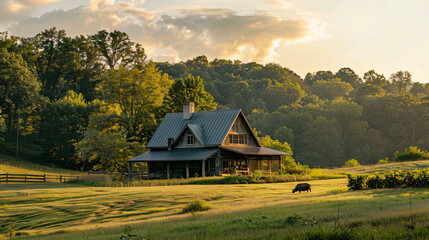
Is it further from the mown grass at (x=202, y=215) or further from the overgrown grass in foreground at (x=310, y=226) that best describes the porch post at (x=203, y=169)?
the overgrown grass in foreground at (x=310, y=226)

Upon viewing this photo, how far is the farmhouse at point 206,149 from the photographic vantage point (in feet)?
185

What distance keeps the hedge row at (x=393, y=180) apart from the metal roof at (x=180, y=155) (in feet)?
77.8

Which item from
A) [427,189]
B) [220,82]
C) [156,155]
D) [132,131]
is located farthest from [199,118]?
[220,82]

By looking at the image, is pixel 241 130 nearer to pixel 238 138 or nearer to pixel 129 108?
pixel 238 138

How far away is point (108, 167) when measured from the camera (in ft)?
227

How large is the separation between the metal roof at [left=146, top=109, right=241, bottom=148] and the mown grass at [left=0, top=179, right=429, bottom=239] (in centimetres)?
2132

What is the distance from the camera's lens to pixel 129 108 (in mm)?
76125

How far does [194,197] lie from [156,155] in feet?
91.2

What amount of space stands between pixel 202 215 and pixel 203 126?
129 ft

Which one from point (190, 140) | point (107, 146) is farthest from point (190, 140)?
point (107, 146)

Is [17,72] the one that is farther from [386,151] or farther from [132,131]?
[386,151]

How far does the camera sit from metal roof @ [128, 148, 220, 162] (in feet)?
177

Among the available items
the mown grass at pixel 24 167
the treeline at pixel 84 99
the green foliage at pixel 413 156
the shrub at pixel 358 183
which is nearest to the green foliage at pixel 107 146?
the treeline at pixel 84 99

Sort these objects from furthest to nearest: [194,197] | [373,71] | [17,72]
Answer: [373,71] → [17,72] → [194,197]
